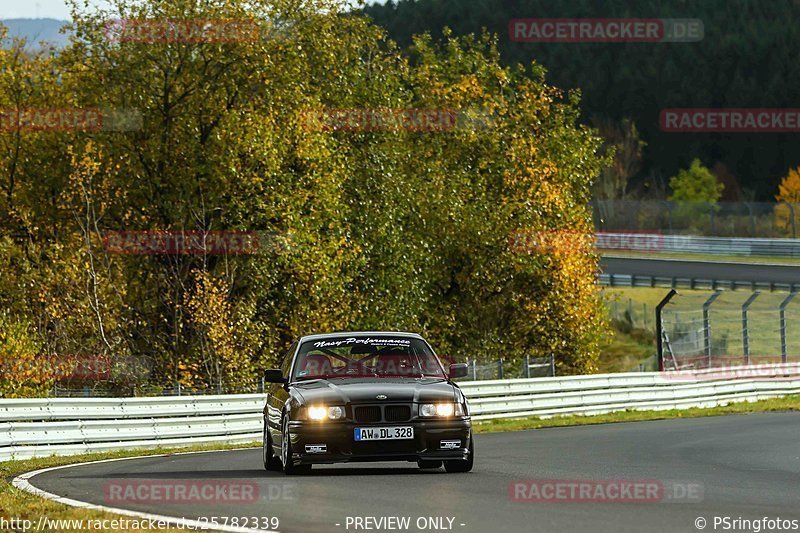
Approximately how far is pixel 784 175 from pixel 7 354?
145 metres

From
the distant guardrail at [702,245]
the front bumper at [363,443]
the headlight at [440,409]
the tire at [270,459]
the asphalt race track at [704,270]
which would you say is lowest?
the asphalt race track at [704,270]

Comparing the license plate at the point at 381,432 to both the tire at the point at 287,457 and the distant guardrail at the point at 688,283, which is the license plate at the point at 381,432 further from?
the distant guardrail at the point at 688,283

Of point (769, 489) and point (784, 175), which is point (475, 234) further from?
point (784, 175)

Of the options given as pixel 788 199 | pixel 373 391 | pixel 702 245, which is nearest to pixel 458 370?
pixel 373 391

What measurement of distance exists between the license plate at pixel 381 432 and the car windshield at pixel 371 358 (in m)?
1.13

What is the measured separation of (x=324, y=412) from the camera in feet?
42.5

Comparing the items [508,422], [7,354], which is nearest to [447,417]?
[508,422]

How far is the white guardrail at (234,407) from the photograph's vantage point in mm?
18375

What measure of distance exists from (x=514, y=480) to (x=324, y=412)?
1.86m

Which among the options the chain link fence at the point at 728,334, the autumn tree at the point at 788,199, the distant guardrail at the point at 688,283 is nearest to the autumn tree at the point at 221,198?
the chain link fence at the point at 728,334

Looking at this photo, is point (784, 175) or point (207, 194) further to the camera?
point (784, 175)

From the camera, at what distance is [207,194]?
33.1 m

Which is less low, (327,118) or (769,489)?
(327,118)

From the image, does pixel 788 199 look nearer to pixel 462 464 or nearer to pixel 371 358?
pixel 371 358
